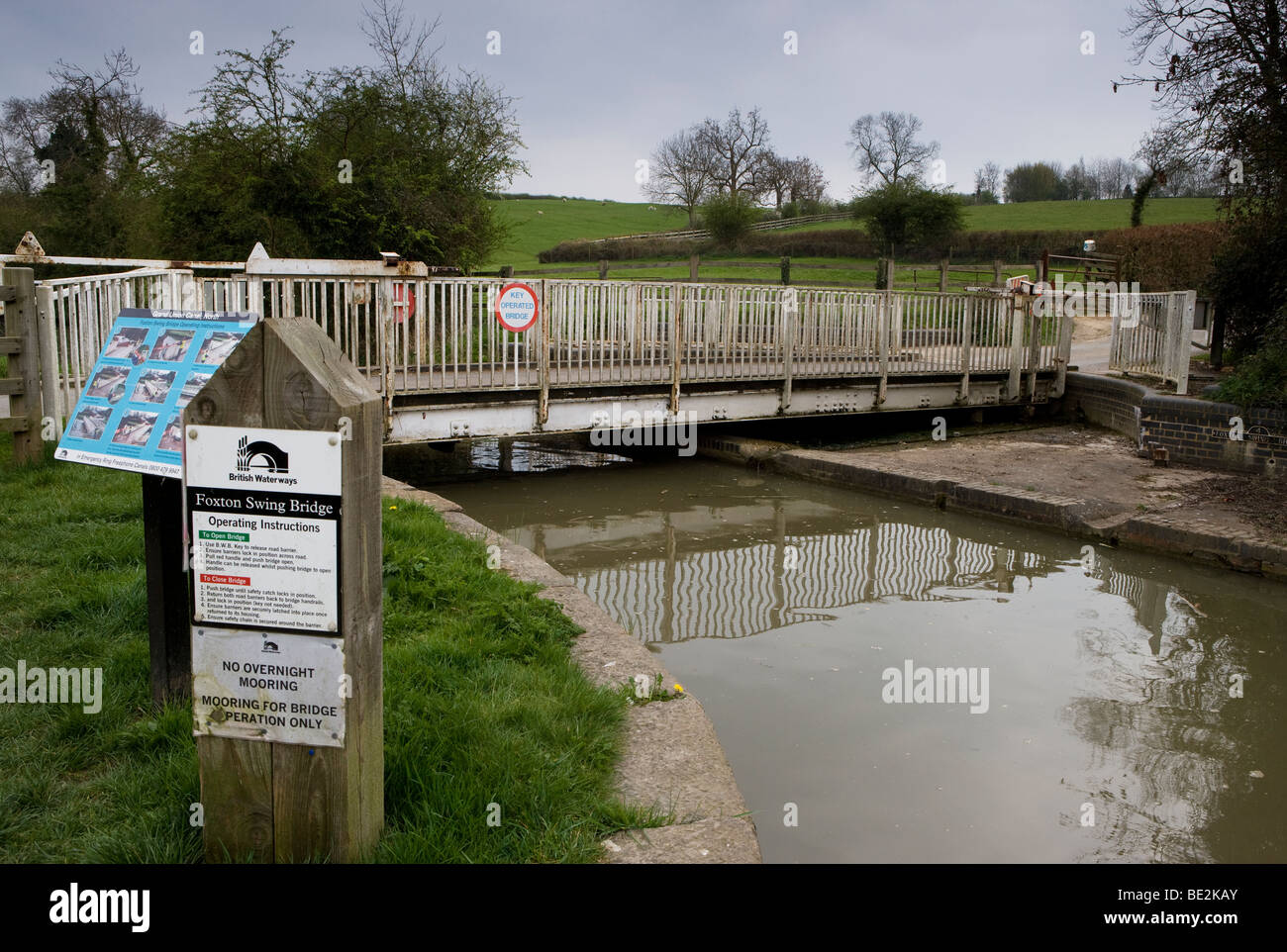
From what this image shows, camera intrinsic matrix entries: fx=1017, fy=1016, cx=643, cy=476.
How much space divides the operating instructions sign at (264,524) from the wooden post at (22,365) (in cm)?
691

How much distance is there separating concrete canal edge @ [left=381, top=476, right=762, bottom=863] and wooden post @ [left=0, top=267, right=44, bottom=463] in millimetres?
5610

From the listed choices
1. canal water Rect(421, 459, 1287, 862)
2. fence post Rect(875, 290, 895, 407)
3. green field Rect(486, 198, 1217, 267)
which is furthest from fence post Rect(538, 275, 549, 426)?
green field Rect(486, 198, 1217, 267)

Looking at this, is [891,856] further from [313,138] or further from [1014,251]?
[1014,251]

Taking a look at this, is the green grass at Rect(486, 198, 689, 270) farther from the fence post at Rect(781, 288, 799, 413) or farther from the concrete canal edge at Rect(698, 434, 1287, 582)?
the concrete canal edge at Rect(698, 434, 1287, 582)

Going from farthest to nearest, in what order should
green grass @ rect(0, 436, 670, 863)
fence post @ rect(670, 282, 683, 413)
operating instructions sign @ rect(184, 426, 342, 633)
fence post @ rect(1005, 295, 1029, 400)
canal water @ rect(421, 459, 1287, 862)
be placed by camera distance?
1. fence post @ rect(1005, 295, 1029, 400)
2. fence post @ rect(670, 282, 683, 413)
3. canal water @ rect(421, 459, 1287, 862)
4. green grass @ rect(0, 436, 670, 863)
5. operating instructions sign @ rect(184, 426, 342, 633)

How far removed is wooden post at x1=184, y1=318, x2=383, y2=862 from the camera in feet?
8.79

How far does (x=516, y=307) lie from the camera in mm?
11297

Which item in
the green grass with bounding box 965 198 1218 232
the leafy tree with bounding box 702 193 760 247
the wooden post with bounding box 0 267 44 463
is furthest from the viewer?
the green grass with bounding box 965 198 1218 232

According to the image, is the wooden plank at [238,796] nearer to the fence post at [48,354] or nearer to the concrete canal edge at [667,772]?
the concrete canal edge at [667,772]

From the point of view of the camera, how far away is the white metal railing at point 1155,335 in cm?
1372

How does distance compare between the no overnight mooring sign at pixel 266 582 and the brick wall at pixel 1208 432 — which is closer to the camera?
the no overnight mooring sign at pixel 266 582

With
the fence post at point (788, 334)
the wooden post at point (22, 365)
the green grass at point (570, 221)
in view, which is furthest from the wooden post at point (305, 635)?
the green grass at point (570, 221)
